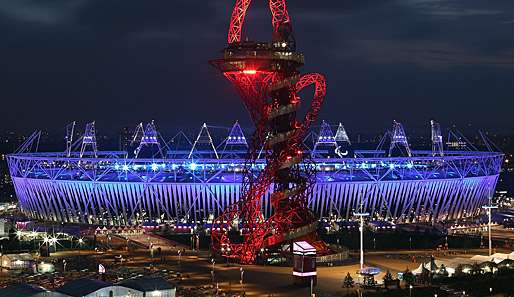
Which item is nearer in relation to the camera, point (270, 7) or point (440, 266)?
point (440, 266)

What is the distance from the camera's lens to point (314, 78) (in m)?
75.7

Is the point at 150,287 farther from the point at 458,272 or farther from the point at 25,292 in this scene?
the point at 458,272

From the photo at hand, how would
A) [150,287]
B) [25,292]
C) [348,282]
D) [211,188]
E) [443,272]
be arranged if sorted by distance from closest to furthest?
[25,292] → [150,287] → [348,282] → [443,272] → [211,188]

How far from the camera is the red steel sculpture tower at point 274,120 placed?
2849 inches

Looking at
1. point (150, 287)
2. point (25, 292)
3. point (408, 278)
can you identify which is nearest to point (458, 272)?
point (408, 278)

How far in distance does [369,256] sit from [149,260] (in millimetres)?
20583

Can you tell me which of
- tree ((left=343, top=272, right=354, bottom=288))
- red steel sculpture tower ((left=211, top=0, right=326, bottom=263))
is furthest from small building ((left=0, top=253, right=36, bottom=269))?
tree ((left=343, top=272, right=354, bottom=288))

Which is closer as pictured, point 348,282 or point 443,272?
point 348,282

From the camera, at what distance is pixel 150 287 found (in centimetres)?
5369

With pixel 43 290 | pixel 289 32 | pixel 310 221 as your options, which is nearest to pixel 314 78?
pixel 289 32

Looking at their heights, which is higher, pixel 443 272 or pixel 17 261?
pixel 443 272

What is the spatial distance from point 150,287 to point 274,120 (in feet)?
78.6

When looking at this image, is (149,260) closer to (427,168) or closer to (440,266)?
(440,266)

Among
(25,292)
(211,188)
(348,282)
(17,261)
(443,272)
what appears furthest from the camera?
(211,188)
